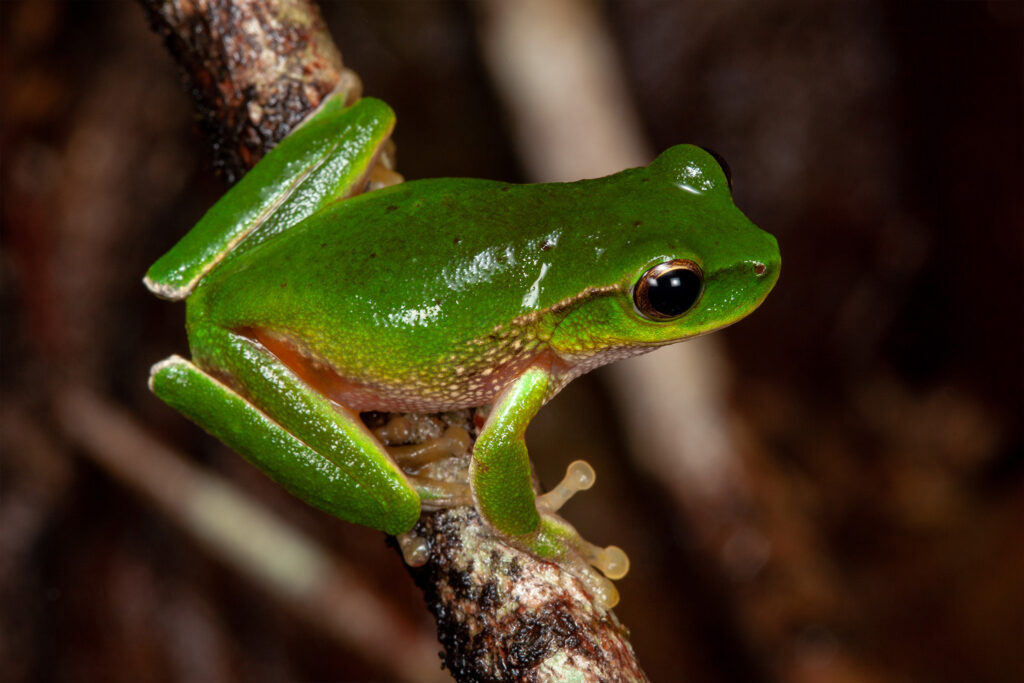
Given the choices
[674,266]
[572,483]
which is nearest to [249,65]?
[674,266]

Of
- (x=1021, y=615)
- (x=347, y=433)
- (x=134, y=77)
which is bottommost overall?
(x=1021, y=615)

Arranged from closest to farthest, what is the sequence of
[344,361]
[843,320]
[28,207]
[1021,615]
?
[344,361] → [28,207] → [1021,615] → [843,320]

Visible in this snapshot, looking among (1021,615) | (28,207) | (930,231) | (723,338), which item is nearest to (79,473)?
(28,207)

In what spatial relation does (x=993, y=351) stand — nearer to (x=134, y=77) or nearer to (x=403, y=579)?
(x=403, y=579)

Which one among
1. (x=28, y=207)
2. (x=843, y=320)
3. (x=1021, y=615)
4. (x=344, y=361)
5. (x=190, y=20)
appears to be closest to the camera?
(x=344, y=361)

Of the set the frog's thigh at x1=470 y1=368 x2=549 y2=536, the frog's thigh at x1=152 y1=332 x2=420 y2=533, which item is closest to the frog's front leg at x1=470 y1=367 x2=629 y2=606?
the frog's thigh at x1=470 y1=368 x2=549 y2=536

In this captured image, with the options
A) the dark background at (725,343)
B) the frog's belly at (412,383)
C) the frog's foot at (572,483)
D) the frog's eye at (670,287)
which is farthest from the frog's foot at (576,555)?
the dark background at (725,343)

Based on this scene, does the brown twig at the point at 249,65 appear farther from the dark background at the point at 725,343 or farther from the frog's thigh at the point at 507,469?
the dark background at the point at 725,343
